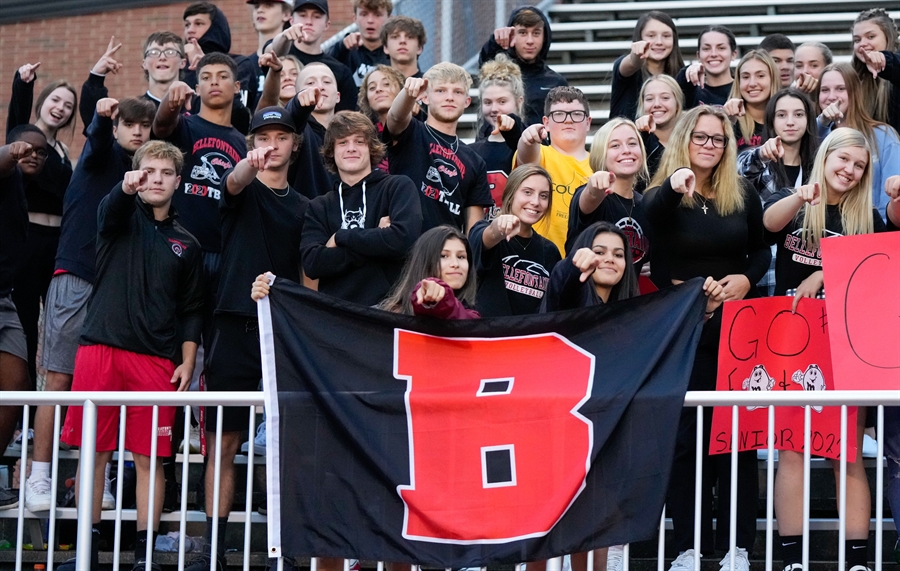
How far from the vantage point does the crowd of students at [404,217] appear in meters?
6.14

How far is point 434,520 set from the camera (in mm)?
5258

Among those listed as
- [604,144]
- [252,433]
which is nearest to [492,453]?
[252,433]

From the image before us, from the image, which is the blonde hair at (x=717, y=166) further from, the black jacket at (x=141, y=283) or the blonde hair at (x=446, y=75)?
the black jacket at (x=141, y=283)

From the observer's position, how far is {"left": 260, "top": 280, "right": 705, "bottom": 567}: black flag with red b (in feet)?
17.2

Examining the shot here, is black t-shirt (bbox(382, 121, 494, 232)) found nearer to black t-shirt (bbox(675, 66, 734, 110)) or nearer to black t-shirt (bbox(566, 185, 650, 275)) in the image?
black t-shirt (bbox(566, 185, 650, 275))

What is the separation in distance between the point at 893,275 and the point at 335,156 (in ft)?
9.11

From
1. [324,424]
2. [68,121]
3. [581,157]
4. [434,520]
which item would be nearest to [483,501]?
[434,520]

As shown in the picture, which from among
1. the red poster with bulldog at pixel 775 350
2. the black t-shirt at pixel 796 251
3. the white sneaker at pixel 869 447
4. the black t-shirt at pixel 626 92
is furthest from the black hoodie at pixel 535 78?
the red poster with bulldog at pixel 775 350

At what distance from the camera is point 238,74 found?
355 inches

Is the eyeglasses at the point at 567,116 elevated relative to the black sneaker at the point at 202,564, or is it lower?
elevated

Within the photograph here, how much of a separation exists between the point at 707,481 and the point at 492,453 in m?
1.37

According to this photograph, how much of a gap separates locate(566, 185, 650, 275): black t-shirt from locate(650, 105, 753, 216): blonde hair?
195 millimetres

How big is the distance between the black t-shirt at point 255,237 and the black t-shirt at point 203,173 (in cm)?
53

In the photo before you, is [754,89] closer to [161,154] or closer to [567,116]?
[567,116]
